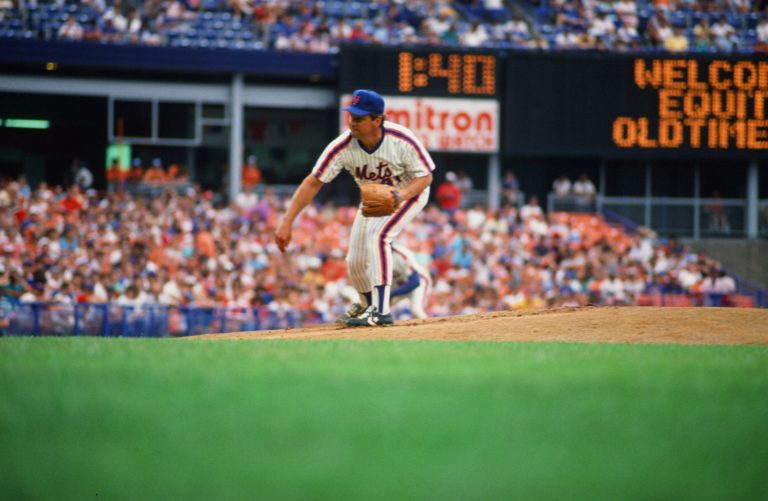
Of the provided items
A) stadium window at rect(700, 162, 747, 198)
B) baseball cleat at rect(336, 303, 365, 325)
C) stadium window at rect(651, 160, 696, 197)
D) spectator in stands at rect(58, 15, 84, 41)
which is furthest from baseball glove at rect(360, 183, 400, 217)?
stadium window at rect(700, 162, 747, 198)

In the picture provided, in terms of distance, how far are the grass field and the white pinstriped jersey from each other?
3693 mm

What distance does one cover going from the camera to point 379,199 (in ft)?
31.2

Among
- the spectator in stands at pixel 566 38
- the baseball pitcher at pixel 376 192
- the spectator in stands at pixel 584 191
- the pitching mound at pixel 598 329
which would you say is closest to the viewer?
the pitching mound at pixel 598 329

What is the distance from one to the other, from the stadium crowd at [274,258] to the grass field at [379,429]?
11.8 meters

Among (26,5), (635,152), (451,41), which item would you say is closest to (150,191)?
(26,5)

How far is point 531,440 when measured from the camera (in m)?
3.80

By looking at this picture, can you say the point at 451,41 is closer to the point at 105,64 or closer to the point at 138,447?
the point at 105,64

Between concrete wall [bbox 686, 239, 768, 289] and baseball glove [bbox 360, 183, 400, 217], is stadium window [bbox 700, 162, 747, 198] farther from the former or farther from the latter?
baseball glove [bbox 360, 183, 400, 217]

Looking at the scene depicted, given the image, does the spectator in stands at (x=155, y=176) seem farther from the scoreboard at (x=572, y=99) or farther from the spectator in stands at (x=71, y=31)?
the scoreboard at (x=572, y=99)

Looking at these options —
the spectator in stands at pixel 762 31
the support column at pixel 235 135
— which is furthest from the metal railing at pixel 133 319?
the spectator in stands at pixel 762 31

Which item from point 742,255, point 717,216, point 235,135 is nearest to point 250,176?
point 235,135

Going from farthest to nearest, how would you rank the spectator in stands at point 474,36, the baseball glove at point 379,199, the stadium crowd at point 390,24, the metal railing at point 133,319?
the spectator in stands at point 474,36
the stadium crowd at point 390,24
the metal railing at point 133,319
the baseball glove at point 379,199

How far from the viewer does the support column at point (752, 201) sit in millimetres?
25922

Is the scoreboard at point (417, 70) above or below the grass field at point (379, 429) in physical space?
above
